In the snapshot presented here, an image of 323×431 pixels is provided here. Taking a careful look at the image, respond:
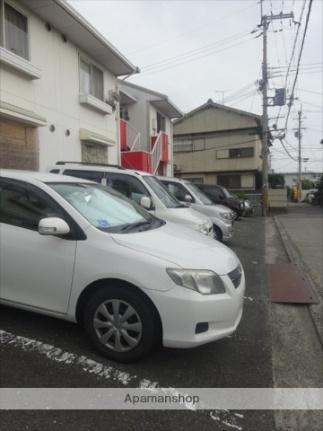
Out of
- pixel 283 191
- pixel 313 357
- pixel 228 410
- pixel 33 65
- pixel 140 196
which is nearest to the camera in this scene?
pixel 228 410

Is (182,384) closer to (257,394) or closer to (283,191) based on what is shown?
(257,394)

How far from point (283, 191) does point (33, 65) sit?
18616 mm

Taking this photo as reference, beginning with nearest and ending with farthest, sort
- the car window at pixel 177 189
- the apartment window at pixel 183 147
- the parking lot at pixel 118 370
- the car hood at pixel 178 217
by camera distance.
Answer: the parking lot at pixel 118 370, the car hood at pixel 178 217, the car window at pixel 177 189, the apartment window at pixel 183 147

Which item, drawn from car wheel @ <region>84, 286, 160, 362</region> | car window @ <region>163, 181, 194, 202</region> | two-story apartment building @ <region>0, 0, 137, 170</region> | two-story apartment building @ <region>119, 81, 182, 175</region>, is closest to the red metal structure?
two-story apartment building @ <region>119, 81, 182, 175</region>

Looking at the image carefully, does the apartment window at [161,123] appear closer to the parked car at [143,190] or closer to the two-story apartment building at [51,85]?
the two-story apartment building at [51,85]

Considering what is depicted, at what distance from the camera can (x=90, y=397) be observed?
2736 millimetres

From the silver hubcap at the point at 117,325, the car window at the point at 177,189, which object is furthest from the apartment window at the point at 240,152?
the silver hubcap at the point at 117,325

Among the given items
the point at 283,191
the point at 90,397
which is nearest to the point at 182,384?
the point at 90,397

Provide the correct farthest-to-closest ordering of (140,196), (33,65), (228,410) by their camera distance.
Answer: (33,65), (140,196), (228,410)

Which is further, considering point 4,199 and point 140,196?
point 140,196

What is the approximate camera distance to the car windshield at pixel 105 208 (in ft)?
11.6

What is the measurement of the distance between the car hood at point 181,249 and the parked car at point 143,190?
315 cm

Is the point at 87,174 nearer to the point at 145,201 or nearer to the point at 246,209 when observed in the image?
the point at 145,201

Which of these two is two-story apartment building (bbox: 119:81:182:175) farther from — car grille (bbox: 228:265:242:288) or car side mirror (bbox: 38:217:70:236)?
car side mirror (bbox: 38:217:70:236)
